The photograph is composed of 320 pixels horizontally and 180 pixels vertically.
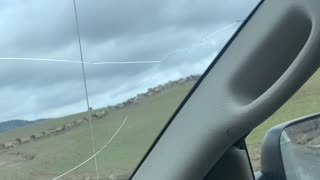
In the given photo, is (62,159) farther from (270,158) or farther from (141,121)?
(270,158)

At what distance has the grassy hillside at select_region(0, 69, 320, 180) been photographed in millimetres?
3203

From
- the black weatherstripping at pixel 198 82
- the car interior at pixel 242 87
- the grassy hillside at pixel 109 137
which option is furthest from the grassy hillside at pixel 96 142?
the car interior at pixel 242 87

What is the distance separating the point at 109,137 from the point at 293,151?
0.92m

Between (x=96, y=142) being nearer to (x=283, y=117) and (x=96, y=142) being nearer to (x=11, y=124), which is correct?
(x=11, y=124)

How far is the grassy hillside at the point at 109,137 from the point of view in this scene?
3203 mm

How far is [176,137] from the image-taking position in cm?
274

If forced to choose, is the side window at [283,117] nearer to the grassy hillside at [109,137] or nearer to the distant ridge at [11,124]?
the grassy hillside at [109,137]

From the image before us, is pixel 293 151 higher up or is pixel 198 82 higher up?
pixel 198 82

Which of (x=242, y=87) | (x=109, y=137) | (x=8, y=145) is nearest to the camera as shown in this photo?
(x=242, y=87)

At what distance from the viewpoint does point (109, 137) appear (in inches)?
131

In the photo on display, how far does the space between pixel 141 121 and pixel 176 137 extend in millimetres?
629

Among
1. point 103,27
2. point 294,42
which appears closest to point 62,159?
point 103,27

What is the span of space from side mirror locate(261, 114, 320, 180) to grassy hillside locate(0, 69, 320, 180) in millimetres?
104

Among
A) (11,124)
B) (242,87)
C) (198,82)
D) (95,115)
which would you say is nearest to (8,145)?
(11,124)
